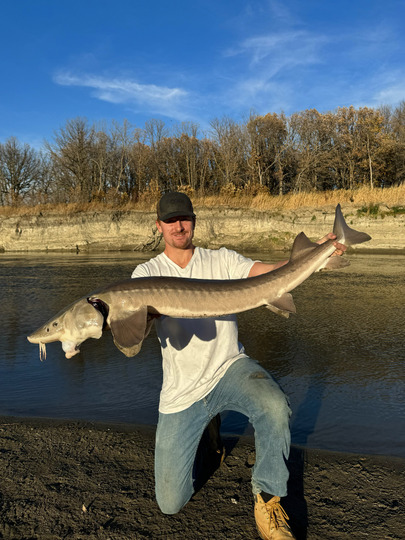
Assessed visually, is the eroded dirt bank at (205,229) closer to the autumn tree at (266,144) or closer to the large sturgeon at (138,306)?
the autumn tree at (266,144)

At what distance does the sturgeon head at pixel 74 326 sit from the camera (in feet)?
8.58

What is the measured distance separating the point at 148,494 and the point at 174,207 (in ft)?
6.53

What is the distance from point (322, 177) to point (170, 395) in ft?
148

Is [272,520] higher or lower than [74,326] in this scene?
lower

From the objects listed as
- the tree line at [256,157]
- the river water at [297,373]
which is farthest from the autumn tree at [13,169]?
the river water at [297,373]

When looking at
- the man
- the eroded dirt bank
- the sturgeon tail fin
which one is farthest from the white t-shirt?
the eroded dirt bank

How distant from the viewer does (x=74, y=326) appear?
2.64 m

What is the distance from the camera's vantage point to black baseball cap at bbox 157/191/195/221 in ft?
10.4

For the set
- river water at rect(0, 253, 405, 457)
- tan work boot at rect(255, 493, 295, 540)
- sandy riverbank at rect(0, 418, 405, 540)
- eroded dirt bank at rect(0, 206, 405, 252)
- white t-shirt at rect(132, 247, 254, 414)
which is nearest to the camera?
tan work boot at rect(255, 493, 295, 540)

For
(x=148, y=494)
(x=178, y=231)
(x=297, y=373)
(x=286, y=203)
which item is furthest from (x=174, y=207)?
(x=286, y=203)

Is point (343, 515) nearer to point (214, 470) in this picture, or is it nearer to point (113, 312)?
point (214, 470)

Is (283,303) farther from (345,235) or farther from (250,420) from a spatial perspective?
(250,420)

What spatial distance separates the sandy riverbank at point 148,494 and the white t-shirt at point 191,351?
1.91ft

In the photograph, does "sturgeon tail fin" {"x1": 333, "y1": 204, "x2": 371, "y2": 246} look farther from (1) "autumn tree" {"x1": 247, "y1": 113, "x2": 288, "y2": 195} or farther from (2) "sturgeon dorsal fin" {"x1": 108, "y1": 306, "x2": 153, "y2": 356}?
(1) "autumn tree" {"x1": 247, "y1": 113, "x2": 288, "y2": 195}
